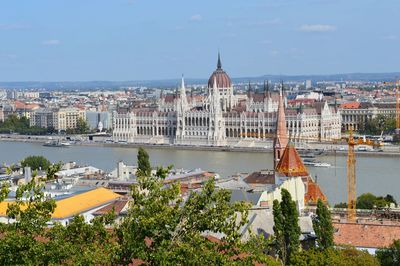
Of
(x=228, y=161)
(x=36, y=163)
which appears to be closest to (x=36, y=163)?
(x=36, y=163)

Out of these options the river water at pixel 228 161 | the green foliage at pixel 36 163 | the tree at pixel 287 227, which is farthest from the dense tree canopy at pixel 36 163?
the tree at pixel 287 227

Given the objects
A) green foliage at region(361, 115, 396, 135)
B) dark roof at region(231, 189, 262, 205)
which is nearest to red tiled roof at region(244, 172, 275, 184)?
dark roof at region(231, 189, 262, 205)

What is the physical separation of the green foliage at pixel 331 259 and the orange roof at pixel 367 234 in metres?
1.21

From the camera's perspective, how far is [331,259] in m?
6.90

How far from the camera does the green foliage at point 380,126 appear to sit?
117 ft

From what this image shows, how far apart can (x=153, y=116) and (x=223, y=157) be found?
9.00 meters

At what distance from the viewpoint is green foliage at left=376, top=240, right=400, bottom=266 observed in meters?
7.36

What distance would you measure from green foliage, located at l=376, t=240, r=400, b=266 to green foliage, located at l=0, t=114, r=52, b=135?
113 ft

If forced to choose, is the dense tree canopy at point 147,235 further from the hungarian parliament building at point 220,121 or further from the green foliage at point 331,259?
the hungarian parliament building at point 220,121

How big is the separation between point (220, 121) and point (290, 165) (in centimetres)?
2175

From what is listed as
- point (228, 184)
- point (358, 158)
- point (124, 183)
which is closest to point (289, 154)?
point (228, 184)

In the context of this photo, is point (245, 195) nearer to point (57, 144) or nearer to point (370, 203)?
point (370, 203)

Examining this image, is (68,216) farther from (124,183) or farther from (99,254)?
(99,254)

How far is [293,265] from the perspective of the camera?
7.03 m
